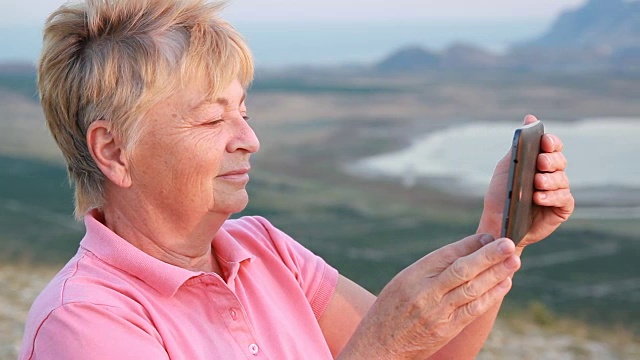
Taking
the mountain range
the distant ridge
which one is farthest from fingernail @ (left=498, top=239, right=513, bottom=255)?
the distant ridge

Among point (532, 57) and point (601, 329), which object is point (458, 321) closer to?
point (601, 329)

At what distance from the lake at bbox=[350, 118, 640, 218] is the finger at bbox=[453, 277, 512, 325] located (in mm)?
17705

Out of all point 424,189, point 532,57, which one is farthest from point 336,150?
point 532,57

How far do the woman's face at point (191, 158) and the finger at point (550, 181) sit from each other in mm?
567

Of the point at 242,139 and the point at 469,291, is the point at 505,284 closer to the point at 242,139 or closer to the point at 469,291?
the point at 469,291

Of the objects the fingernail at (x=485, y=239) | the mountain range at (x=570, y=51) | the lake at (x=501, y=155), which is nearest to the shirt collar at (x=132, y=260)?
the fingernail at (x=485, y=239)

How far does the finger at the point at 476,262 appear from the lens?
1.65m

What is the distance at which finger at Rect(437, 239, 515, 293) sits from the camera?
1.65m

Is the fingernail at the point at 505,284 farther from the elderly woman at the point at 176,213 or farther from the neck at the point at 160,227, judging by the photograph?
the neck at the point at 160,227

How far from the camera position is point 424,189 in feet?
71.3

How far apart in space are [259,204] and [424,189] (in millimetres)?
4121

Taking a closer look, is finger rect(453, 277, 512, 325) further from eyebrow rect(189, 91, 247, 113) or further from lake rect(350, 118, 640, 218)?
lake rect(350, 118, 640, 218)

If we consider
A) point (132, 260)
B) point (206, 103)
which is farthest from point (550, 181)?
point (132, 260)

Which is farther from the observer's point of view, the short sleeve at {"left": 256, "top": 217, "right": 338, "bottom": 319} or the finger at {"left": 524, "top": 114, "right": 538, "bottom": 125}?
the short sleeve at {"left": 256, "top": 217, "right": 338, "bottom": 319}
